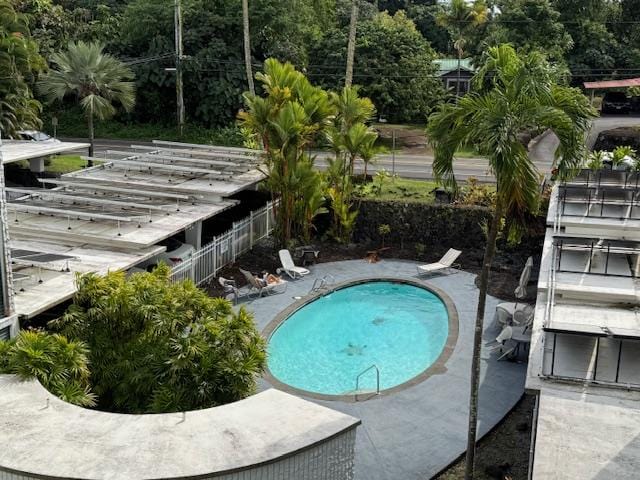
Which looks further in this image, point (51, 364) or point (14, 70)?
point (14, 70)

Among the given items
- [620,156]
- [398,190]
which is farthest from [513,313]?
[398,190]

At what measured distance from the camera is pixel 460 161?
40.9 meters

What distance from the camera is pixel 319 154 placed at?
42938mm

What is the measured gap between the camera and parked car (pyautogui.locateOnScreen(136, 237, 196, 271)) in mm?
22188

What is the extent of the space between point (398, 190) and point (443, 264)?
20.3 feet

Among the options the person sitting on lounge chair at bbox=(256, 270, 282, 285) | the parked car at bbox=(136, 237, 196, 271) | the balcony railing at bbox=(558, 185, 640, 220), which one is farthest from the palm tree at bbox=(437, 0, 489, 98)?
the parked car at bbox=(136, 237, 196, 271)

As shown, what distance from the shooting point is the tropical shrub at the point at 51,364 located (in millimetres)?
11891

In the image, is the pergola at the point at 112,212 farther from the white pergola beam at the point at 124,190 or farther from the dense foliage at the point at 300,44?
the dense foliage at the point at 300,44

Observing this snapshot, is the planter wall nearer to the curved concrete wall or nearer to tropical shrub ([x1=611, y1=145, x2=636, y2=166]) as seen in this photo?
tropical shrub ([x1=611, y1=145, x2=636, y2=166])

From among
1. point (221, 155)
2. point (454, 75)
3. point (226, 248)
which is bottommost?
point (226, 248)

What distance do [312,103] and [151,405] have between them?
602 inches

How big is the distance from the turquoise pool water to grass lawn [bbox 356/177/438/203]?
5402 mm

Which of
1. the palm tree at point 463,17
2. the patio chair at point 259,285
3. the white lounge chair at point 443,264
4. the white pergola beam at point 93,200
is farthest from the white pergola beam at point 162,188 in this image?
the palm tree at point 463,17

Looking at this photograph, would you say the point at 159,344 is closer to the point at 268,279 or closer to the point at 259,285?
the point at 259,285
